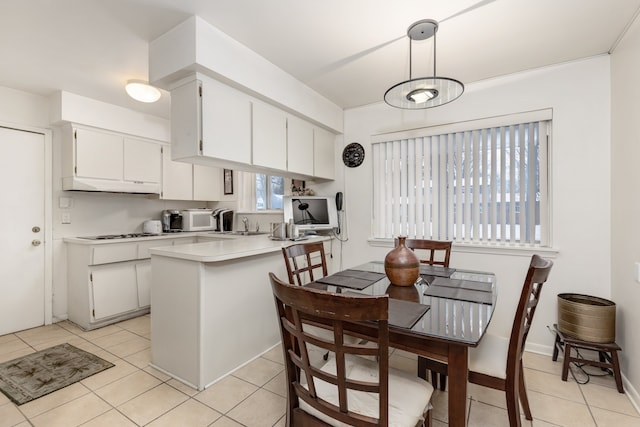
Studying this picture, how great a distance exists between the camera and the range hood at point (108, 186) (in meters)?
3.09

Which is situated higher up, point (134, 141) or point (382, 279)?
point (134, 141)

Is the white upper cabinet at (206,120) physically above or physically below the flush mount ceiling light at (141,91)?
below

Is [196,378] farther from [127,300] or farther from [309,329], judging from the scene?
[127,300]

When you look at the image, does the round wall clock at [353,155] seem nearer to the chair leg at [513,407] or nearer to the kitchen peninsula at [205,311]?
the kitchen peninsula at [205,311]

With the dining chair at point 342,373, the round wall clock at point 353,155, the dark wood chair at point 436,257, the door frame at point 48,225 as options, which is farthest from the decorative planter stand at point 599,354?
the door frame at point 48,225

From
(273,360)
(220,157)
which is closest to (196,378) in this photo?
(273,360)

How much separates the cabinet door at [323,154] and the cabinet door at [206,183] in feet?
6.15

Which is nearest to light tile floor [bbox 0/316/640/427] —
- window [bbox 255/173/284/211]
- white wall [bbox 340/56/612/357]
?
white wall [bbox 340/56/612/357]

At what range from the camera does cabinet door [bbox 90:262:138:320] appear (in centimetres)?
300

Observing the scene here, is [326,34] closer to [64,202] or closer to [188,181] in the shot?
[188,181]

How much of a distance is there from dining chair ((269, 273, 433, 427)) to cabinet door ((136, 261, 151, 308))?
292 cm

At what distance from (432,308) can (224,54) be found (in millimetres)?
2162

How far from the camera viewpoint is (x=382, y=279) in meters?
1.94

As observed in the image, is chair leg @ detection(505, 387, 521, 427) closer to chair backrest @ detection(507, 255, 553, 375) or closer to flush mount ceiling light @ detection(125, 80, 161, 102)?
chair backrest @ detection(507, 255, 553, 375)
